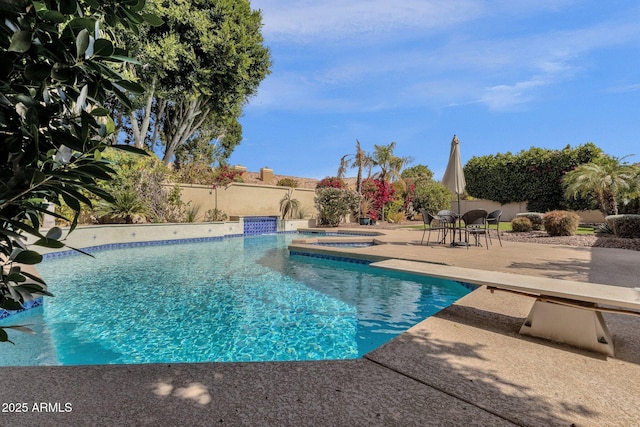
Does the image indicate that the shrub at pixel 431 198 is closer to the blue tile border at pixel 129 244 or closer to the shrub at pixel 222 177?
the shrub at pixel 222 177

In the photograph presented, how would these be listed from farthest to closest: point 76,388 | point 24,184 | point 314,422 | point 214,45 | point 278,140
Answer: point 278,140
point 214,45
point 76,388
point 314,422
point 24,184

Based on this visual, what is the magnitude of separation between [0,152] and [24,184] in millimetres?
128

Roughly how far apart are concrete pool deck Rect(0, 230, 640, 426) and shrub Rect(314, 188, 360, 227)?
14.7 meters

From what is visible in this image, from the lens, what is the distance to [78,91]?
0.97 meters

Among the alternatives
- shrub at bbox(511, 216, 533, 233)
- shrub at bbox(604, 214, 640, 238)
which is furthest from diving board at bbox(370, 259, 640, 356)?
shrub at bbox(511, 216, 533, 233)

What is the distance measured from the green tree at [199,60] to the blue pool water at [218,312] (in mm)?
10310

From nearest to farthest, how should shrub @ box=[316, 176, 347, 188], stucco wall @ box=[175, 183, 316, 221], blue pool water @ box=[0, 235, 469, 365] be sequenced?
1. blue pool water @ box=[0, 235, 469, 365]
2. stucco wall @ box=[175, 183, 316, 221]
3. shrub @ box=[316, 176, 347, 188]

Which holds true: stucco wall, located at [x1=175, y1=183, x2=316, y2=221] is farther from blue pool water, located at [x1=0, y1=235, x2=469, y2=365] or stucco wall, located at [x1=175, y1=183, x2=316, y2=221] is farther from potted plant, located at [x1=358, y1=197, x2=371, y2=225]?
blue pool water, located at [x1=0, y1=235, x2=469, y2=365]

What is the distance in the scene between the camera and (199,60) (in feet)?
48.7

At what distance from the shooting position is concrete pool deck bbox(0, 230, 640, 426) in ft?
5.66

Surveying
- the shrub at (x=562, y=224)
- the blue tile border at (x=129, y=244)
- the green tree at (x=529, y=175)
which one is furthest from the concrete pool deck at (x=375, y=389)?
the green tree at (x=529, y=175)

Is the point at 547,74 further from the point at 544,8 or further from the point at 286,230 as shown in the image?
the point at 286,230

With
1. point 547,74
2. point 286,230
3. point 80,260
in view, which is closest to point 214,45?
point 286,230

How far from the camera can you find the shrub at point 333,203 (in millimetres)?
17422
